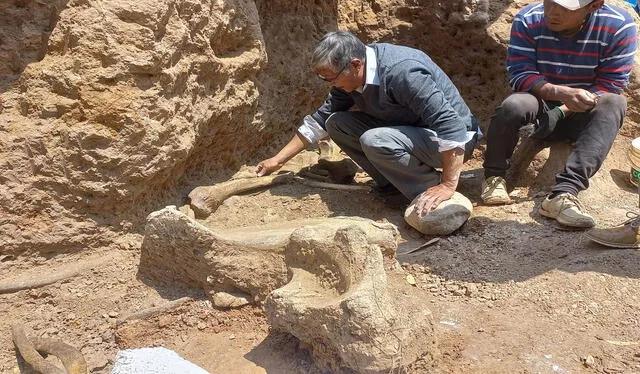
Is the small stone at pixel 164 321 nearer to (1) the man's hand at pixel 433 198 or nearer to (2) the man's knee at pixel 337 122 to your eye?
(1) the man's hand at pixel 433 198

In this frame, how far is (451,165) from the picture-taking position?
12.2 ft

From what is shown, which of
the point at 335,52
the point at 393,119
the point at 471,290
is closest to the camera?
the point at 471,290

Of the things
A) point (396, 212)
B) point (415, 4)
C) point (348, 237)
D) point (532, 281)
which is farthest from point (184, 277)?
point (415, 4)

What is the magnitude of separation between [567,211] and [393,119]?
1.16 m

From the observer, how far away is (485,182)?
4.20 metres

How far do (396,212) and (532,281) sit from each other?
3.79 feet

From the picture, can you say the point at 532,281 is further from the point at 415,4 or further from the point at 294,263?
the point at 415,4

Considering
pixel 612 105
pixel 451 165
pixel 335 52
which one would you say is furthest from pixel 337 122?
pixel 612 105

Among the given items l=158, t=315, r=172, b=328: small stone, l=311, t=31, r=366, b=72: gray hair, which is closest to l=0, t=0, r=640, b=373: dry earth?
l=158, t=315, r=172, b=328: small stone

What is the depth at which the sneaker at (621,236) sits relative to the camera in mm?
3324

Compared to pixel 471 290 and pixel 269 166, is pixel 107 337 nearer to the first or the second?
pixel 269 166

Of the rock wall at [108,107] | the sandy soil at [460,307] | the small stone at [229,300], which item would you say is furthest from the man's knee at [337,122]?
the small stone at [229,300]

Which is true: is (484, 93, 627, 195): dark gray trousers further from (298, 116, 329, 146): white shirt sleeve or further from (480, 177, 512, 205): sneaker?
(298, 116, 329, 146): white shirt sleeve

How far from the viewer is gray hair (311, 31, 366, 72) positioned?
139 inches
